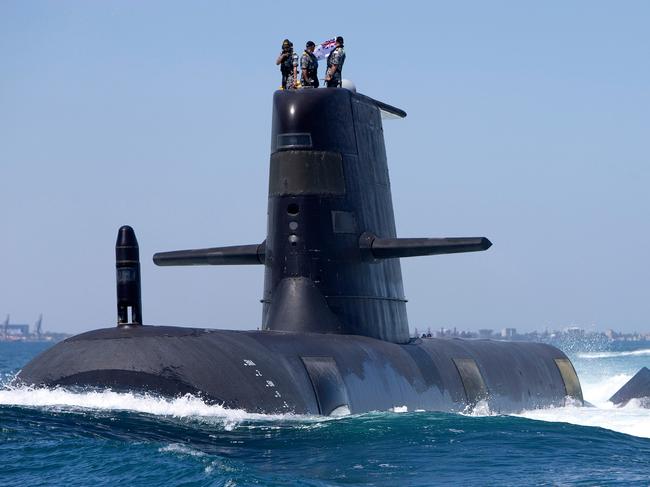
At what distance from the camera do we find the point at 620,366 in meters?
60.6

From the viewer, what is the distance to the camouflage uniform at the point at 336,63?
2103 cm

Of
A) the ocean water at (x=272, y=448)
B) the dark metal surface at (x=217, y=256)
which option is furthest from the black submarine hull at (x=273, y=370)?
the dark metal surface at (x=217, y=256)

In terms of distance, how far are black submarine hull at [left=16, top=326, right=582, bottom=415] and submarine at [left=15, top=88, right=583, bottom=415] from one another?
0.07 feet

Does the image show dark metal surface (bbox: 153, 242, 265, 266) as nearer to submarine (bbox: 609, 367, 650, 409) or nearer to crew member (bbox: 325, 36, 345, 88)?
crew member (bbox: 325, 36, 345, 88)

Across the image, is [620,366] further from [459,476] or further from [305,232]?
[459,476]

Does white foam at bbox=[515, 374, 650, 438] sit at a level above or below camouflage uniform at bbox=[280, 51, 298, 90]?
below

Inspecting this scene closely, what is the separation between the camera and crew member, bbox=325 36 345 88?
68.9 ft

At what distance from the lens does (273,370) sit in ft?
52.6

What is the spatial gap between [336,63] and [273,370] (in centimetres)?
706

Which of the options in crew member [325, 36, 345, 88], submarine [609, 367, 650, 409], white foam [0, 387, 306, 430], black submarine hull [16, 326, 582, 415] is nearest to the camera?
white foam [0, 387, 306, 430]

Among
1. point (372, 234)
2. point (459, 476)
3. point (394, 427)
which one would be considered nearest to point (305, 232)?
point (372, 234)

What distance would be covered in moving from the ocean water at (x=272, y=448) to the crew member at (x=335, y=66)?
22.9ft

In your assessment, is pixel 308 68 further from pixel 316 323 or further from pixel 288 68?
pixel 316 323

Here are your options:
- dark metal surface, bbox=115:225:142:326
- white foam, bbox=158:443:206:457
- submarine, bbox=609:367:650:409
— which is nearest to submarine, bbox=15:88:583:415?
dark metal surface, bbox=115:225:142:326
